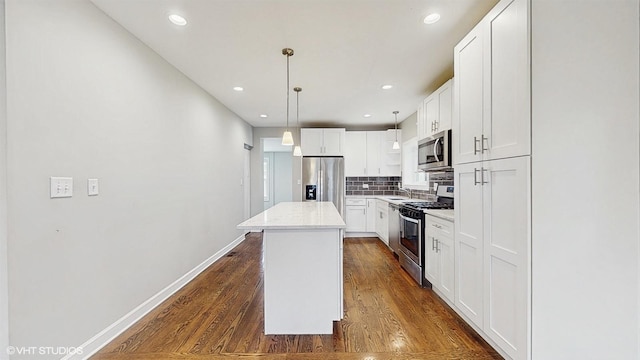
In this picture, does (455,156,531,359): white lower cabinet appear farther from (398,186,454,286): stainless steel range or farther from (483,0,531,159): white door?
(398,186,454,286): stainless steel range

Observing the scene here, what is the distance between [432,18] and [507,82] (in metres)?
0.79

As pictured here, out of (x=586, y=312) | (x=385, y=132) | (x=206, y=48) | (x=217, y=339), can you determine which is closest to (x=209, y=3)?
(x=206, y=48)

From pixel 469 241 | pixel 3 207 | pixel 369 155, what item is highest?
pixel 369 155

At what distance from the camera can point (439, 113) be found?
314 cm

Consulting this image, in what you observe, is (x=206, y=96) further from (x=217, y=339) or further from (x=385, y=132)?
(x=385, y=132)

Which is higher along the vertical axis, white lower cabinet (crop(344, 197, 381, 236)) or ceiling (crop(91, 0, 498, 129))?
ceiling (crop(91, 0, 498, 129))

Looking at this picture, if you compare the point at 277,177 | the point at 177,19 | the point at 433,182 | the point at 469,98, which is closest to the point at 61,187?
the point at 177,19

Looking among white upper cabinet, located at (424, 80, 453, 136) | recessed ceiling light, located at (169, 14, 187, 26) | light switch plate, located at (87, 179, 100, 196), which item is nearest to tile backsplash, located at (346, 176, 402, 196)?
white upper cabinet, located at (424, 80, 453, 136)

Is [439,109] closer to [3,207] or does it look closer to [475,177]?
[475,177]

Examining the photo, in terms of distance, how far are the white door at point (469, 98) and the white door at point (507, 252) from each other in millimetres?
247

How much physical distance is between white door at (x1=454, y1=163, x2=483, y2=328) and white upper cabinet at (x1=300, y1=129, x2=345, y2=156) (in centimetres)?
341

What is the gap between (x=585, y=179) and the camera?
1.42m

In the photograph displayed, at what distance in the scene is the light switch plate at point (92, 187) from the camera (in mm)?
1867

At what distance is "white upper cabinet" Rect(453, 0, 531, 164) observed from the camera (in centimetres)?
156
